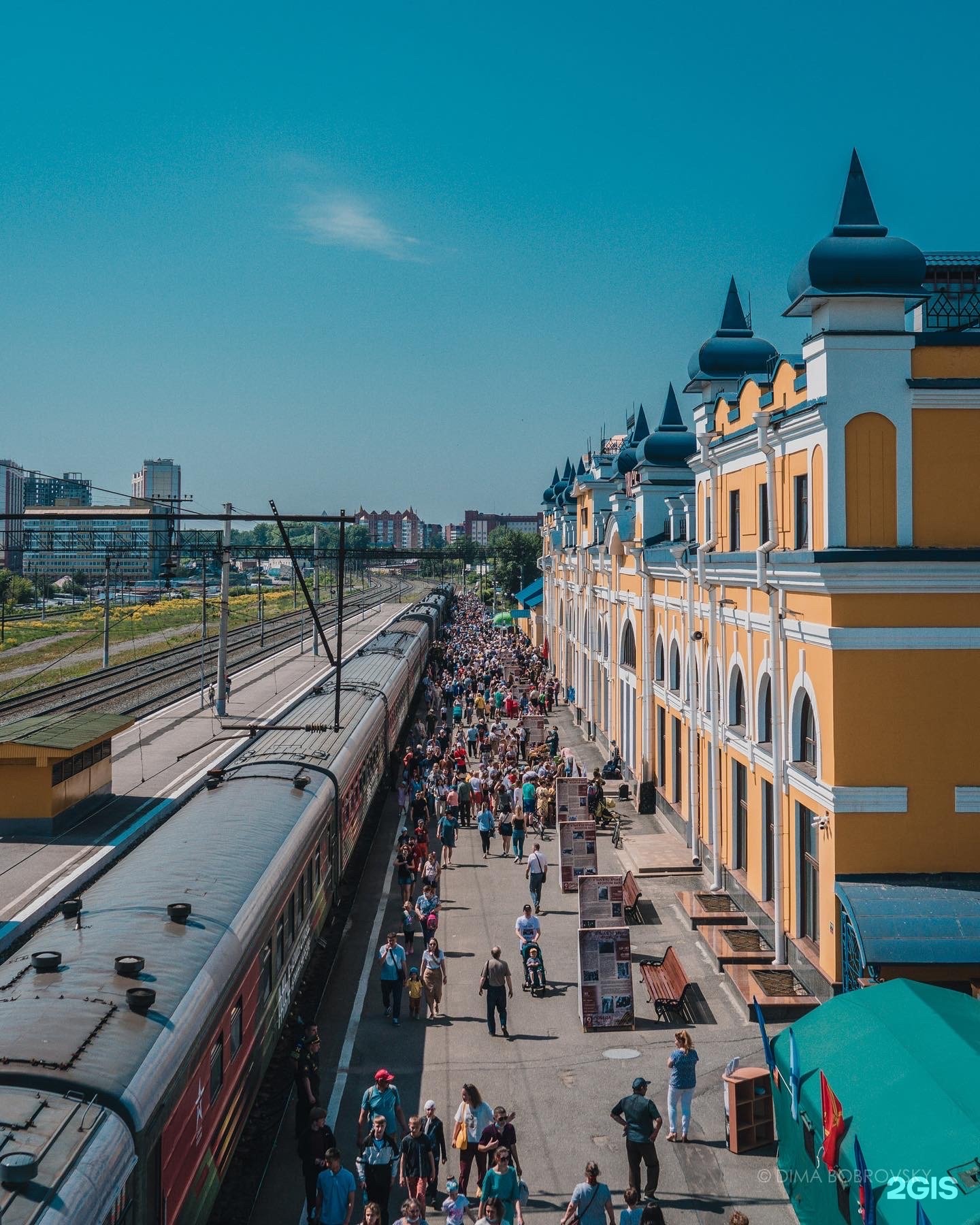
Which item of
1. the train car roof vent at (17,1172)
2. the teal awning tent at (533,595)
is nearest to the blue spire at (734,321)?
the train car roof vent at (17,1172)

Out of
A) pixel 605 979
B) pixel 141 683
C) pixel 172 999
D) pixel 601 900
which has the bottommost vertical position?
pixel 605 979

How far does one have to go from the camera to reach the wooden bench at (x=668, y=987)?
45.2ft

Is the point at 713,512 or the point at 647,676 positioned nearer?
the point at 713,512

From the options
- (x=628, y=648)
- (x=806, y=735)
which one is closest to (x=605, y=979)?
(x=806, y=735)

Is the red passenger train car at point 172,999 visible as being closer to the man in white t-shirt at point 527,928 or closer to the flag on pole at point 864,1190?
the man in white t-shirt at point 527,928

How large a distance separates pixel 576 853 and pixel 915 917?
791cm

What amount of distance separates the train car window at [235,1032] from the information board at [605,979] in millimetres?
5027

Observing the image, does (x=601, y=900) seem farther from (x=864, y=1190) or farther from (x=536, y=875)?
(x=864, y=1190)

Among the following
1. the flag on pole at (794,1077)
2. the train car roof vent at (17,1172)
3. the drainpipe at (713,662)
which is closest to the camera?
the train car roof vent at (17,1172)

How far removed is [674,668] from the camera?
23984mm

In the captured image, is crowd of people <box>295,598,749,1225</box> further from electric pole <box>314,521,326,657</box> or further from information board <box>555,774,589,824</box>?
electric pole <box>314,521,326,657</box>

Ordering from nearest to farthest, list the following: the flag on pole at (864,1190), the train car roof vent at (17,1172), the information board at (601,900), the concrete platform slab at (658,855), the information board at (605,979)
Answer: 1. the train car roof vent at (17,1172)
2. the flag on pole at (864,1190)
3. the information board at (605,979)
4. the information board at (601,900)
5. the concrete platform slab at (658,855)

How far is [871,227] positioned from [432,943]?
10.4m

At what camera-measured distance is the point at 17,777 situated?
21.2 m
